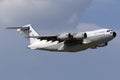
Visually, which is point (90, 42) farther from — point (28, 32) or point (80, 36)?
point (28, 32)

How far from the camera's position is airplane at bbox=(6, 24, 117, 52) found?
4515 inches

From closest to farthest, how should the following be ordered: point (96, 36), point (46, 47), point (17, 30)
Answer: point (96, 36)
point (46, 47)
point (17, 30)

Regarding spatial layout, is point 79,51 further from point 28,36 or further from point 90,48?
point 28,36

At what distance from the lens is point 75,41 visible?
117m

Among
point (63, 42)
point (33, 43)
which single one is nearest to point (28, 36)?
point (33, 43)

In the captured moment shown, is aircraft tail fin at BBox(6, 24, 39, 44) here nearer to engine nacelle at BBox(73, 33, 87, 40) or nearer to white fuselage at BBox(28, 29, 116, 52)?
white fuselage at BBox(28, 29, 116, 52)

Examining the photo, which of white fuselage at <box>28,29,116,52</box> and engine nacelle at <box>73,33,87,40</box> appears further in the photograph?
engine nacelle at <box>73,33,87,40</box>

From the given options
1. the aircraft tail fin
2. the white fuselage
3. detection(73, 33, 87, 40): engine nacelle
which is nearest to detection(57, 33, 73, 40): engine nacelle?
detection(73, 33, 87, 40): engine nacelle

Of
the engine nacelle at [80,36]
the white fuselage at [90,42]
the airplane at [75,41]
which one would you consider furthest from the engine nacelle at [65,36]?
the white fuselage at [90,42]

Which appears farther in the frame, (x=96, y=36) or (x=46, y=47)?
(x=46, y=47)

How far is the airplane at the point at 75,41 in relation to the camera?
376ft

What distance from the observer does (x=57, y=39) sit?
119 m

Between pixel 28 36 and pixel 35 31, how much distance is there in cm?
402

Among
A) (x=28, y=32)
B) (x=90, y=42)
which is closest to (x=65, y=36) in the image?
(x=90, y=42)
